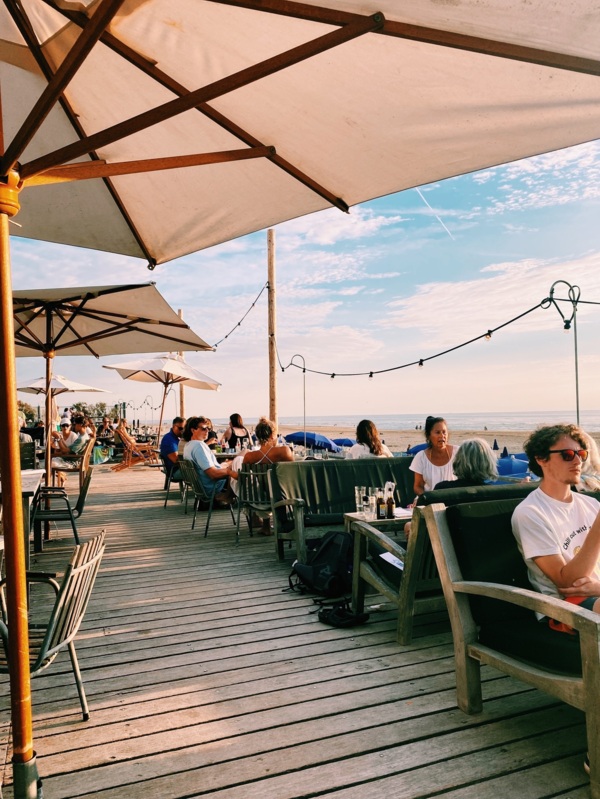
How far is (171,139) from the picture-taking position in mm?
3006

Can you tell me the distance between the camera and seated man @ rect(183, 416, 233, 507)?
21.5ft

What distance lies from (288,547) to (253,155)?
400cm

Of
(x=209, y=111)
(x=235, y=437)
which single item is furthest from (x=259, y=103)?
(x=235, y=437)

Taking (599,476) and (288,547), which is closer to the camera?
(599,476)

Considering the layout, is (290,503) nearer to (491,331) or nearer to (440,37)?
(440,37)

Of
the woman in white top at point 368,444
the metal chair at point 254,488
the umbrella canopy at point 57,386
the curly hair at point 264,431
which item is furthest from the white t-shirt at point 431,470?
the umbrella canopy at point 57,386

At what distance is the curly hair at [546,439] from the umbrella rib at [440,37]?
1370 millimetres

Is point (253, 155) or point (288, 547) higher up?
point (253, 155)

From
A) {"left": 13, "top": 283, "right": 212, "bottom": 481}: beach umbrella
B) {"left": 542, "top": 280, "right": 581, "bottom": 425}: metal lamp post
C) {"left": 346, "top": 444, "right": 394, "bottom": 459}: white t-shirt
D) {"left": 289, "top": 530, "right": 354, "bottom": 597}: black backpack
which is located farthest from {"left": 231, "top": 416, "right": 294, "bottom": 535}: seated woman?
{"left": 542, "top": 280, "right": 581, "bottom": 425}: metal lamp post

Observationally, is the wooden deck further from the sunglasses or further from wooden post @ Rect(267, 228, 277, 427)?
wooden post @ Rect(267, 228, 277, 427)

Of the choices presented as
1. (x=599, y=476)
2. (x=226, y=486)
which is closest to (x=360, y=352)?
(x=226, y=486)

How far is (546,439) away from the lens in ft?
8.02

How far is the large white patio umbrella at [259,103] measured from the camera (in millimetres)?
1729

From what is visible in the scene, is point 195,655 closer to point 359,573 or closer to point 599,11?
point 359,573
